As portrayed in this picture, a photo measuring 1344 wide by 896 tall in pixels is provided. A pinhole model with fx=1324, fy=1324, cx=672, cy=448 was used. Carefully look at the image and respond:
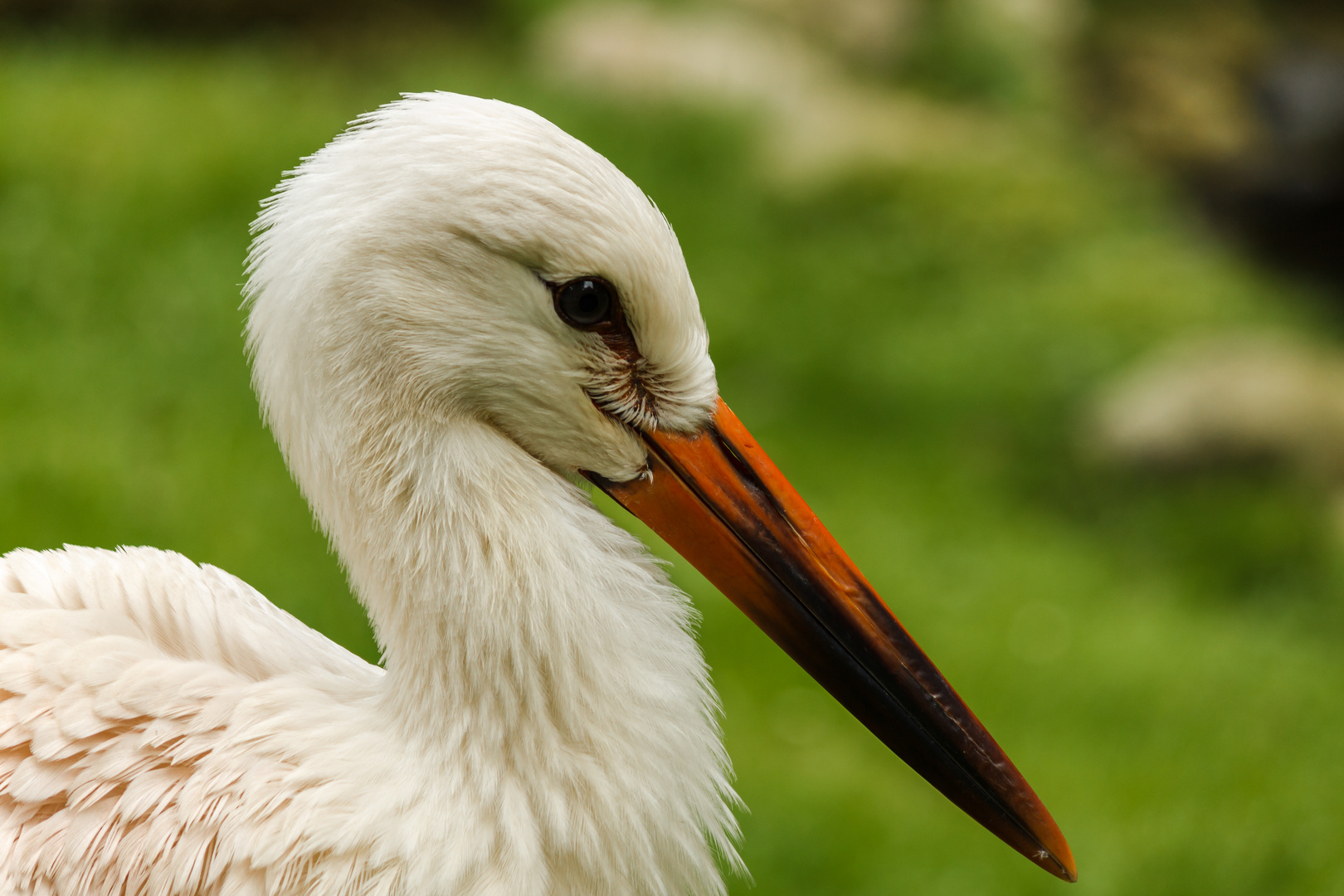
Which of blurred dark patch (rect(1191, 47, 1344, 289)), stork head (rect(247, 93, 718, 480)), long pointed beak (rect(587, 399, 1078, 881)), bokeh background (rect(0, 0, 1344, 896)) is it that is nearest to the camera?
stork head (rect(247, 93, 718, 480))

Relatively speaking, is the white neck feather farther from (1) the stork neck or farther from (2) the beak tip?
(2) the beak tip

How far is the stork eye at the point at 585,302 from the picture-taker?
5.33ft

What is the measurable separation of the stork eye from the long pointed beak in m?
0.18

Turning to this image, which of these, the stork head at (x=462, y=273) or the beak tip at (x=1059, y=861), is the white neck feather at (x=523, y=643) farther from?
the beak tip at (x=1059, y=861)

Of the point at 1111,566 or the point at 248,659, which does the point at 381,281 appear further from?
the point at 1111,566

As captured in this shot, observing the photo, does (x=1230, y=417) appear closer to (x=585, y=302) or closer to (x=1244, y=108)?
(x=585, y=302)

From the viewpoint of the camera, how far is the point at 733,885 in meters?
3.62

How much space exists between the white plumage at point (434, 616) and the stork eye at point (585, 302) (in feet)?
0.06

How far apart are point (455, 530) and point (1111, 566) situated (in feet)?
15.2

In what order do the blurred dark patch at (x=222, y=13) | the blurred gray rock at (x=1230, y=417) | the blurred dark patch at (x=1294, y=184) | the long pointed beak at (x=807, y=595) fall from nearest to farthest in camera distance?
1. the long pointed beak at (x=807, y=595)
2. the blurred gray rock at (x=1230, y=417)
3. the blurred dark patch at (x=222, y=13)
4. the blurred dark patch at (x=1294, y=184)

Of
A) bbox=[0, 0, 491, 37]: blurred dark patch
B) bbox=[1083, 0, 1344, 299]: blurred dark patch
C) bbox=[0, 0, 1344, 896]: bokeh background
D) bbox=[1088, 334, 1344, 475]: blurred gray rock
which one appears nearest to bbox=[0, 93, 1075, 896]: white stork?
bbox=[0, 0, 1344, 896]: bokeh background

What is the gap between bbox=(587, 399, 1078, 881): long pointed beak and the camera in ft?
5.77

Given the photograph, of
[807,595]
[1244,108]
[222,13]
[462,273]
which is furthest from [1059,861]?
[1244,108]

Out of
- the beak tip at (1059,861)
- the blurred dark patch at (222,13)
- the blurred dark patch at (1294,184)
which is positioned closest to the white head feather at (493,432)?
the beak tip at (1059,861)
